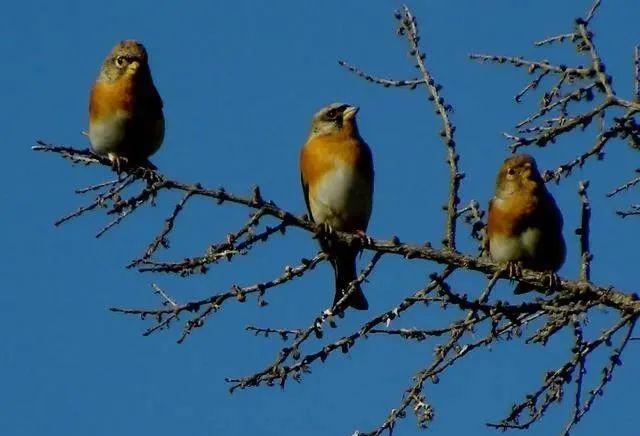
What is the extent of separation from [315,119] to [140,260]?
116 inches

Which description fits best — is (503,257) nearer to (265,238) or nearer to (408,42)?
(408,42)

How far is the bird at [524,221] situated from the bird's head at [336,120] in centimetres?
103

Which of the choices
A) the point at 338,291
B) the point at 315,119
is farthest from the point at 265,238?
the point at 315,119

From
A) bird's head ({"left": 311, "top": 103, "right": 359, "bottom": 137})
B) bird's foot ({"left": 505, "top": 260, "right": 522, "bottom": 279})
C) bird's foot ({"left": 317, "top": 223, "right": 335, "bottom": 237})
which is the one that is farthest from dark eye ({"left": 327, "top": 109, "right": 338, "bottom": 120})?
bird's foot ({"left": 505, "top": 260, "right": 522, "bottom": 279})

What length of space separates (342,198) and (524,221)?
44.6 inches

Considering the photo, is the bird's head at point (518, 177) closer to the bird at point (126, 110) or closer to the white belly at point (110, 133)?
the bird at point (126, 110)

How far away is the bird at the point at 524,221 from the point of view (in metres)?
7.32

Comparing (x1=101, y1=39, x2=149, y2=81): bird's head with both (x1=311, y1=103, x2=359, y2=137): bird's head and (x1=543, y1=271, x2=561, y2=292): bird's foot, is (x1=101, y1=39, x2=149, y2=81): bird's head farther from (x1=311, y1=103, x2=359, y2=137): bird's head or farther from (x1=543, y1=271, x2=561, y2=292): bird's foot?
(x1=543, y1=271, x2=561, y2=292): bird's foot

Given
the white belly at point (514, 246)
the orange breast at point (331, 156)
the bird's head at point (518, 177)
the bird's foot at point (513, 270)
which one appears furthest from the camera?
the orange breast at point (331, 156)

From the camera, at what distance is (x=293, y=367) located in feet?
17.6

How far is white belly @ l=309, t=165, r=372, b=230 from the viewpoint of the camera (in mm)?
7605

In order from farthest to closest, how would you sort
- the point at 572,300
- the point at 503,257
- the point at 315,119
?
the point at 315,119 < the point at 503,257 < the point at 572,300

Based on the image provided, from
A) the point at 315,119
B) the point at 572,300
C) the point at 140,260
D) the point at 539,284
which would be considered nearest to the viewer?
the point at 140,260

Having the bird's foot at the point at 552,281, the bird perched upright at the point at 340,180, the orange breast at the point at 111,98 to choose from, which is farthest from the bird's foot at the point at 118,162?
the bird's foot at the point at 552,281
